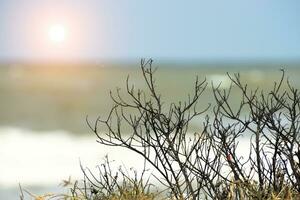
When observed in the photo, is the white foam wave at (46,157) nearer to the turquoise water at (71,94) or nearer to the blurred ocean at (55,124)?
the blurred ocean at (55,124)

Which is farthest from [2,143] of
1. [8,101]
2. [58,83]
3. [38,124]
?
[58,83]

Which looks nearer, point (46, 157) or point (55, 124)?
point (46, 157)

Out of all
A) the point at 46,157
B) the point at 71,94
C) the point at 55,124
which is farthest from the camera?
the point at 71,94

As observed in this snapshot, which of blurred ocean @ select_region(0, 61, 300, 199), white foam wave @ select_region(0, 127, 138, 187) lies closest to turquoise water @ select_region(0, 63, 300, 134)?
blurred ocean @ select_region(0, 61, 300, 199)

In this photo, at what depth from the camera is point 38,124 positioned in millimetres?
19656

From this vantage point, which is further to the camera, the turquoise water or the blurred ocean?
the turquoise water

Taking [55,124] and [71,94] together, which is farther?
[71,94]

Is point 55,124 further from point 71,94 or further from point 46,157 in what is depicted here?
point 71,94

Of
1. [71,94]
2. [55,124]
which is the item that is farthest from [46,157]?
[71,94]

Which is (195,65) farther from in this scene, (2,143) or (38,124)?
(2,143)

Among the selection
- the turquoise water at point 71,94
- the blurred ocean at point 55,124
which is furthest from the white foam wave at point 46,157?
the turquoise water at point 71,94

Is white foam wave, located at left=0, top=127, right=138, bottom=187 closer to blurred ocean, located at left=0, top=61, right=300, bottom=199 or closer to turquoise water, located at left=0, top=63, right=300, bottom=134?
blurred ocean, located at left=0, top=61, right=300, bottom=199

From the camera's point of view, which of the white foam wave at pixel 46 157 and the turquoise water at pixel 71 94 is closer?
the white foam wave at pixel 46 157

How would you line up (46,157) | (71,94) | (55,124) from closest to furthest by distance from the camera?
(46,157) → (55,124) → (71,94)
